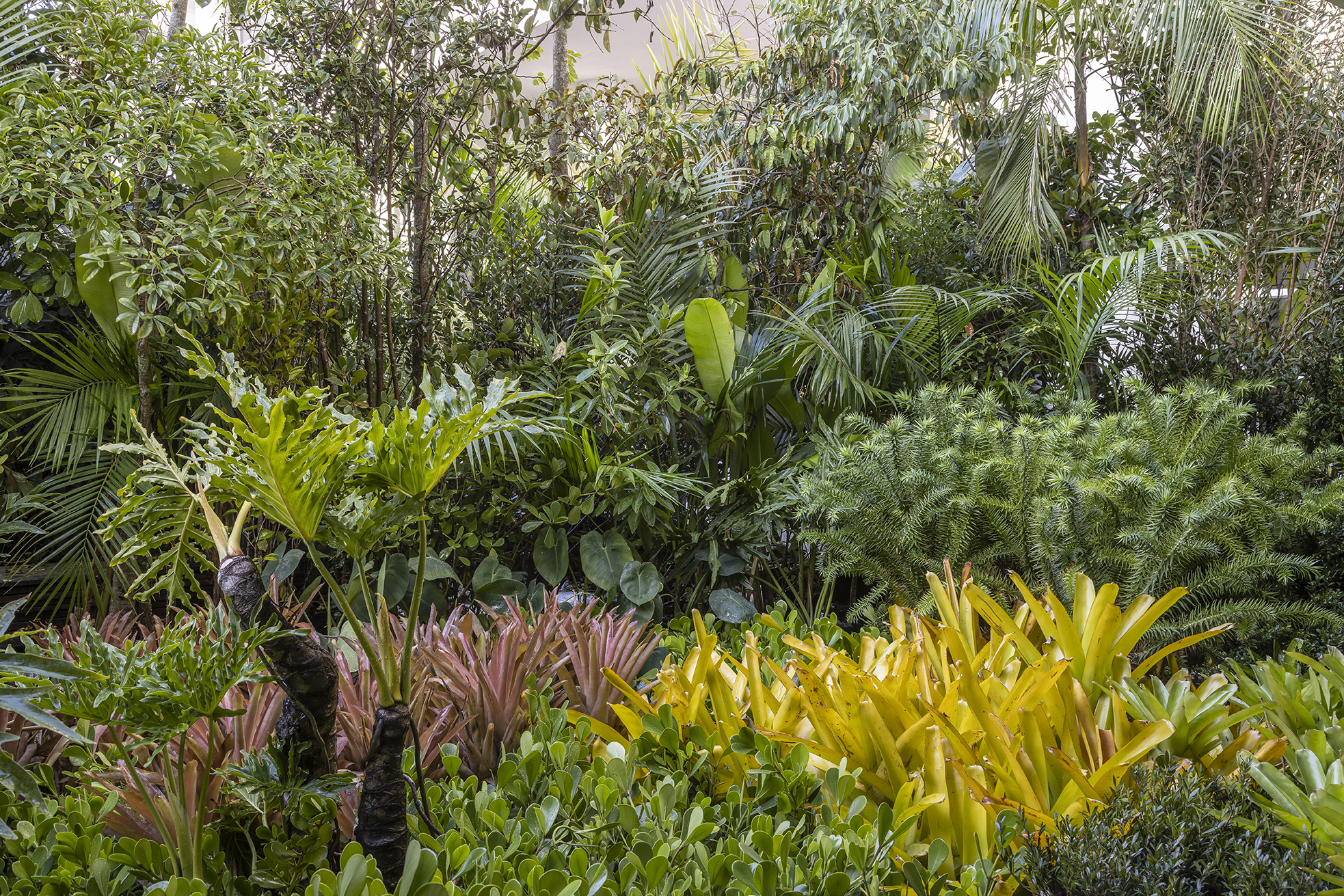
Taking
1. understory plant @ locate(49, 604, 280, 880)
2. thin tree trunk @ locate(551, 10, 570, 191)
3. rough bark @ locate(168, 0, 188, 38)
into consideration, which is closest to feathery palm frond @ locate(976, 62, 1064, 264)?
thin tree trunk @ locate(551, 10, 570, 191)

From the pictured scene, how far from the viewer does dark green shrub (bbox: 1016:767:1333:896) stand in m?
1.04

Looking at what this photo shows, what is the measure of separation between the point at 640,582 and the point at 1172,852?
2.14m

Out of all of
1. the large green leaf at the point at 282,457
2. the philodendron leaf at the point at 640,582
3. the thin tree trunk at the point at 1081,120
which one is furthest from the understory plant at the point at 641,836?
the thin tree trunk at the point at 1081,120

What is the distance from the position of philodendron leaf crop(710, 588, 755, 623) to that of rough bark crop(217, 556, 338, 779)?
6.30 feet

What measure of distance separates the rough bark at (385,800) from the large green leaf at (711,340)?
2314 mm

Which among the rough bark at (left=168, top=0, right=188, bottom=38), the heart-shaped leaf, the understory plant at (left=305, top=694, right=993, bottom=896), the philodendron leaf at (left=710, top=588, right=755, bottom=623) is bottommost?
the philodendron leaf at (left=710, top=588, right=755, bottom=623)

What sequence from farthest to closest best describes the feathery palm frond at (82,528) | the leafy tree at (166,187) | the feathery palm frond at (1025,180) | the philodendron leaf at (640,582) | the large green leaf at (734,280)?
the feathery palm frond at (1025,180) → the large green leaf at (734,280) → the feathery palm frond at (82,528) → the philodendron leaf at (640,582) → the leafy tree at (166,187)

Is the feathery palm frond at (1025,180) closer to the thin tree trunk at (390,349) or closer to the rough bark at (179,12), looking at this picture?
the thin tree trunk at (390,349)

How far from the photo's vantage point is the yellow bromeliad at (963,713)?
4.26 feet

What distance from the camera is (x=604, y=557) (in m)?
3.22

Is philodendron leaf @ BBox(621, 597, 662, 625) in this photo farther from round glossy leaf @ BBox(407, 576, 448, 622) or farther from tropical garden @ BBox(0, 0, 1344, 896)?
round glossy leaf @ BBox(407, 576, 448, 622)

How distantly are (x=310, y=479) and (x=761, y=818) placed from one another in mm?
814

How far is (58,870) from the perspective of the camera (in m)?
1.15

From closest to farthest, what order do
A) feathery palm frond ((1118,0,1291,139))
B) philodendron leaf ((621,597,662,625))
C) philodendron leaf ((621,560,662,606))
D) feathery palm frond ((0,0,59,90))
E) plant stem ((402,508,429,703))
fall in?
plant stem ((402,508,429,703)) → feathery palm frond ((0,0,59,90)) → philodendron leaf ((621,560,662,606)) → philodendron leaf ((621,597,662,625)) → feathery palm frond ((1118,0,1291,139))
